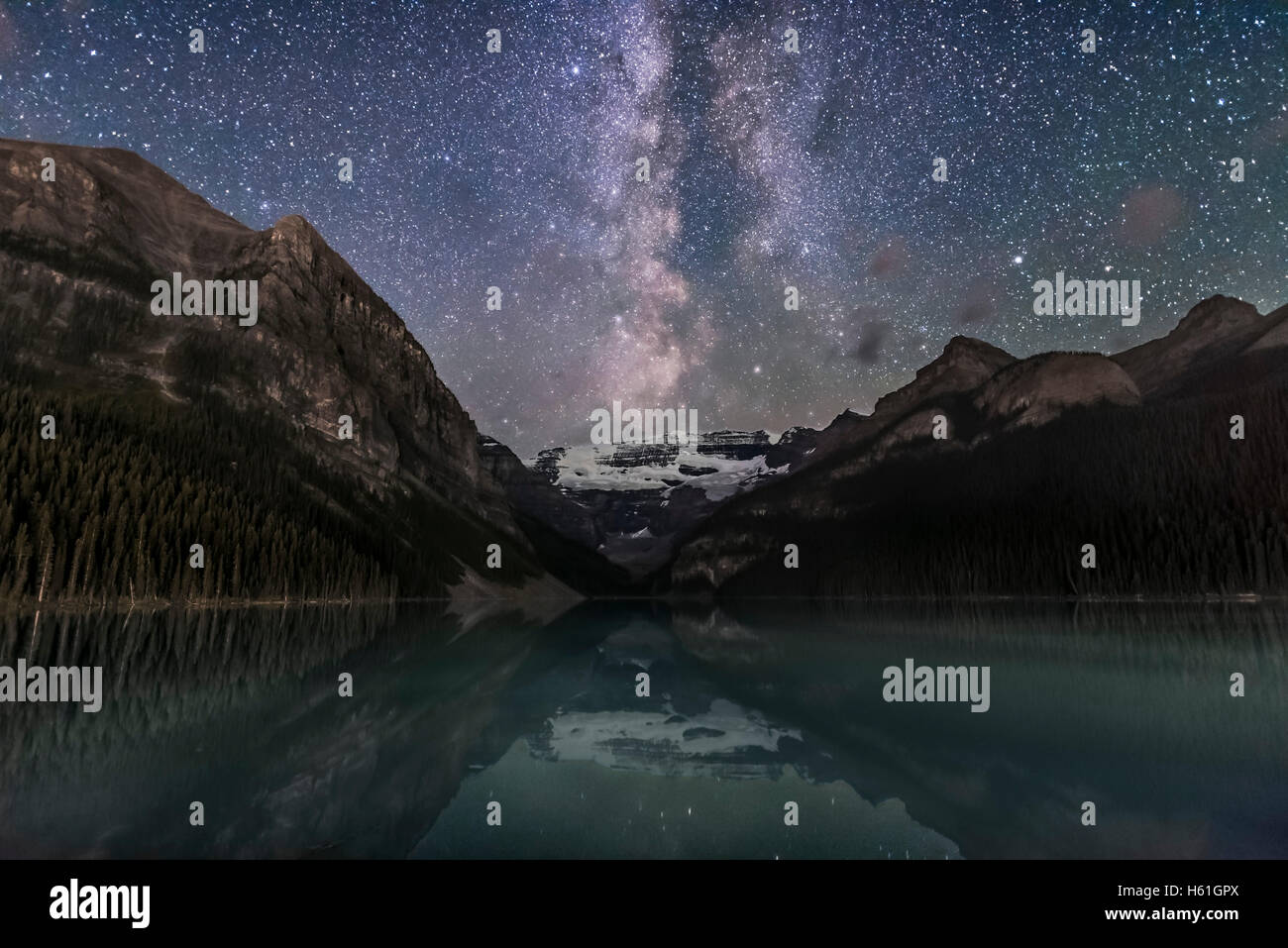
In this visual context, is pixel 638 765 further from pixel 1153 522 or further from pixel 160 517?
pixel 1153 522

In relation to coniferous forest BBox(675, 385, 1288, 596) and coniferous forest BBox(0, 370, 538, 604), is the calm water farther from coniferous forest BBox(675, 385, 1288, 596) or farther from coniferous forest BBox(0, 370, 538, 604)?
coniferous forest BBox(675, 385, 1288, 596)

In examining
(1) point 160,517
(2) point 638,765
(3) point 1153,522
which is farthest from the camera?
(3) point 1153,522

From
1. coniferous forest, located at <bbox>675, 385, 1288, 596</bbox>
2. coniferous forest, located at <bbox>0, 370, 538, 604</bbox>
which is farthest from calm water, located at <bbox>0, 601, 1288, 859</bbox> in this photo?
coniferous forest, located at <bbox>675, 385, 1288, 596</bbox>

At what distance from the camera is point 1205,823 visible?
41.4ft

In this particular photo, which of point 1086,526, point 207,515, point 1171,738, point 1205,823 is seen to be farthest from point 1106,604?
point 207,515

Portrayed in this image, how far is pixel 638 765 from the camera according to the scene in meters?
18.7

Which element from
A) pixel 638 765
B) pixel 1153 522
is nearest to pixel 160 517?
pixel 638 765

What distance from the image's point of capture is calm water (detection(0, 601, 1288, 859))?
11938 mm

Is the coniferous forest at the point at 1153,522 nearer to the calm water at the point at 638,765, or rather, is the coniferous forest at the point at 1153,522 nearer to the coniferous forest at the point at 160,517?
the calm water at the point at 638,765

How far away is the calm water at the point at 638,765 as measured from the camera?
39.2 feet

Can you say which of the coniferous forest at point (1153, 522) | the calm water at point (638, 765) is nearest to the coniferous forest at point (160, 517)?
the calm water at point (638, 765)

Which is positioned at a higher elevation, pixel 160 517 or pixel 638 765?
pixel 160 517
